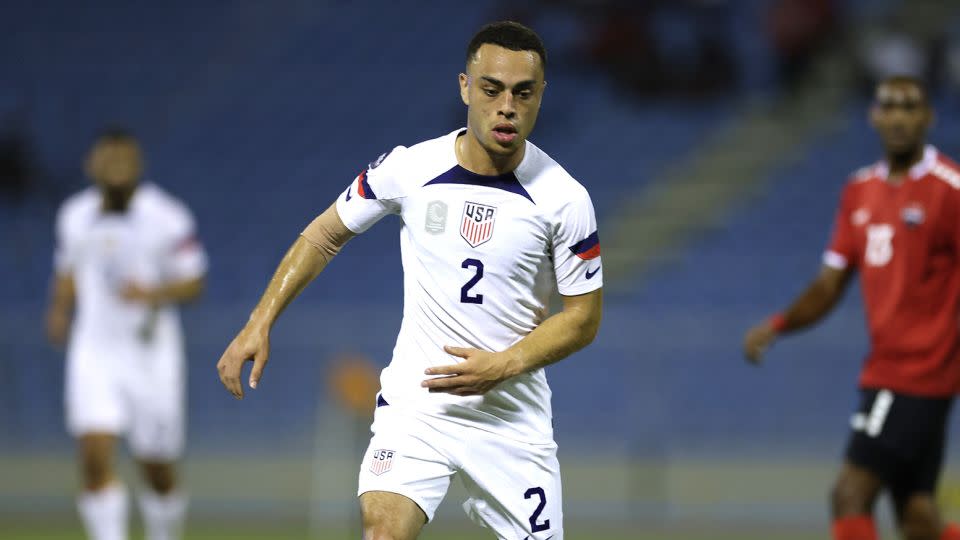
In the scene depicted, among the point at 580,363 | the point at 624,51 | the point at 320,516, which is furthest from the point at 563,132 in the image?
Answer: the point at 320,516

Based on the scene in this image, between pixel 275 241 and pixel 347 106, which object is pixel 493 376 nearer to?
pixel 275 241

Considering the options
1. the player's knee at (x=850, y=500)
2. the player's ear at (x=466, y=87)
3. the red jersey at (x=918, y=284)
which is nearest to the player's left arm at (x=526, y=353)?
the player's ear at (x=466, y=87)

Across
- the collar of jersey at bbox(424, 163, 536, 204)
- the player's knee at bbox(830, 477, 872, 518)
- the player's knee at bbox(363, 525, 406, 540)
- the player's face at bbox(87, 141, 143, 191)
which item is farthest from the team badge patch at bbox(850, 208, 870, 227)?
the player's face at bbox(87, 141, 143, 191)

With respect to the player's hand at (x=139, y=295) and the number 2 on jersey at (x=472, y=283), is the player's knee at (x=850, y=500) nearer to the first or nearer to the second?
the number 2 on jersey at (x=472, y=283)

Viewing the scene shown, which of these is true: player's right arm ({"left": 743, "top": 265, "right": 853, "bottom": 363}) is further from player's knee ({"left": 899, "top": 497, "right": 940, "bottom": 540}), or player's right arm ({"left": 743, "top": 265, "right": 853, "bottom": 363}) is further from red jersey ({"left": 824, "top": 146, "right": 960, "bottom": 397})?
player's knee ({"left": 899, "top": 497, "right": 940, "bottom": 540})

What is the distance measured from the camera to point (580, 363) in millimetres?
14703

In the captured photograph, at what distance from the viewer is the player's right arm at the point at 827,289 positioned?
770 centimetres

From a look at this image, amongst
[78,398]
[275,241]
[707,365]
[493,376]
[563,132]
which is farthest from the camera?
[563,132]

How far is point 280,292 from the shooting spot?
561cm

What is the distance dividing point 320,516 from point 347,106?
28.2ft

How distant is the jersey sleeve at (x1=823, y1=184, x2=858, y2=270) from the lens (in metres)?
7.67

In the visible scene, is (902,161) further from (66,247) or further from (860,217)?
(66,247)

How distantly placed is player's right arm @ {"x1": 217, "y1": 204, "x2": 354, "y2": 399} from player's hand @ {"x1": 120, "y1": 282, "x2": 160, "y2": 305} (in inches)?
182

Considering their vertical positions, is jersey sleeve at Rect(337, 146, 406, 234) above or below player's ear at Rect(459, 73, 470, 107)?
below
